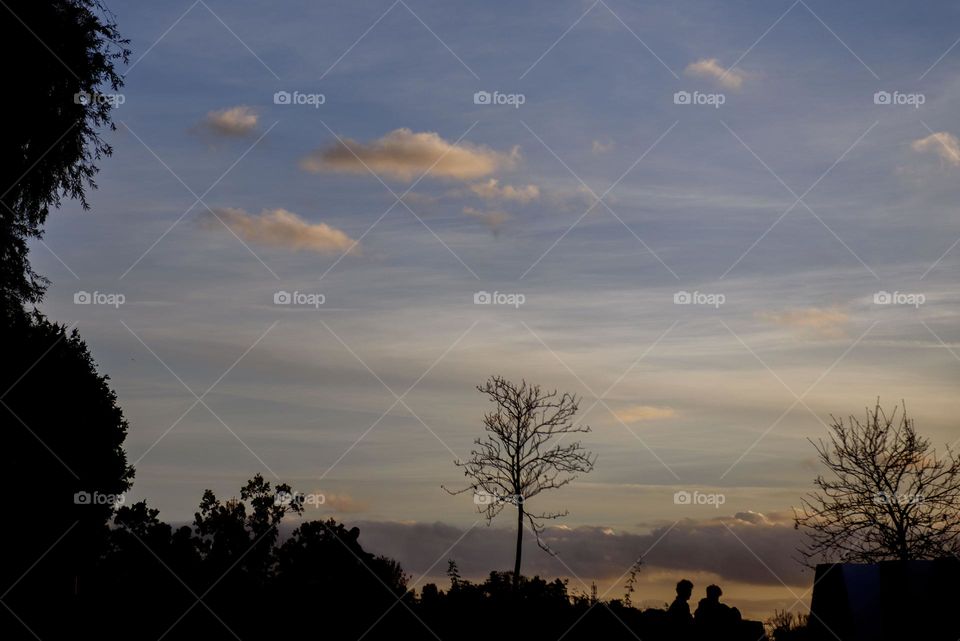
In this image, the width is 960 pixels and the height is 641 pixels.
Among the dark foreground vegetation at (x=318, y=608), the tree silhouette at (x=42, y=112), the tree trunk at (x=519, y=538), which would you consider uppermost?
the tree silhouette at (x=42, y=112)

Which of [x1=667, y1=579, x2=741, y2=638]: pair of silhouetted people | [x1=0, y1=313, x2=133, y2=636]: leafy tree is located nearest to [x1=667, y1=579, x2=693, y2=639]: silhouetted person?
[x1=667, y1=579, x2=741, y2=638]: pair of silhouetted people

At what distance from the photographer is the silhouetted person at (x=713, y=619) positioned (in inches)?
794

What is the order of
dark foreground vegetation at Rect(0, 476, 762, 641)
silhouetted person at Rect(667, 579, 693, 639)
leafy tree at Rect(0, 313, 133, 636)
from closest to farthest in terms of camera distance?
silhouetted person at Rect(667, 579, 693, 639), dark foreground vegetation at Rect(0, 476, 762, 641), leafy tree at Rect(0, 313, 133, 636)

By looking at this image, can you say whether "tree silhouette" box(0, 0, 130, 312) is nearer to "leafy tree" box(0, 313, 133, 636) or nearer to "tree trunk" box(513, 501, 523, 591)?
"leafy tree" box(0, 313, 133, 636)

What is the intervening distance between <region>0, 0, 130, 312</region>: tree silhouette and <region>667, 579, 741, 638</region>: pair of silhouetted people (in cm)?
1764

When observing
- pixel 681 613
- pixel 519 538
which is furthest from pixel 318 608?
pixel 519 538

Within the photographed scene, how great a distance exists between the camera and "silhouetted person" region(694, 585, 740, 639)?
20156mm

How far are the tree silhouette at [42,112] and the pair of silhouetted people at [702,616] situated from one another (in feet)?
57.9

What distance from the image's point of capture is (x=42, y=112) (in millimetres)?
26656

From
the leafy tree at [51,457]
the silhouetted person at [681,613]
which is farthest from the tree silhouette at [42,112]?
the silhouetted person at [681,613]

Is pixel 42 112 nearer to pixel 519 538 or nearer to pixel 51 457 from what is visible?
pixel 51 457

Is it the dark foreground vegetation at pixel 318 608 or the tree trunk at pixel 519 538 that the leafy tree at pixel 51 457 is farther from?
the tree trunk at pixel 519 538

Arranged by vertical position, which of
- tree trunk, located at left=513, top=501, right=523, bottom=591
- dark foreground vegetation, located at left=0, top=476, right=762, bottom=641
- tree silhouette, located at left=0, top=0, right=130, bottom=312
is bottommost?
dark foreground vegetation, located at left=0, top=476, right=762, bottom=641

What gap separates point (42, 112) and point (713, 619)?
1996 centimetres
